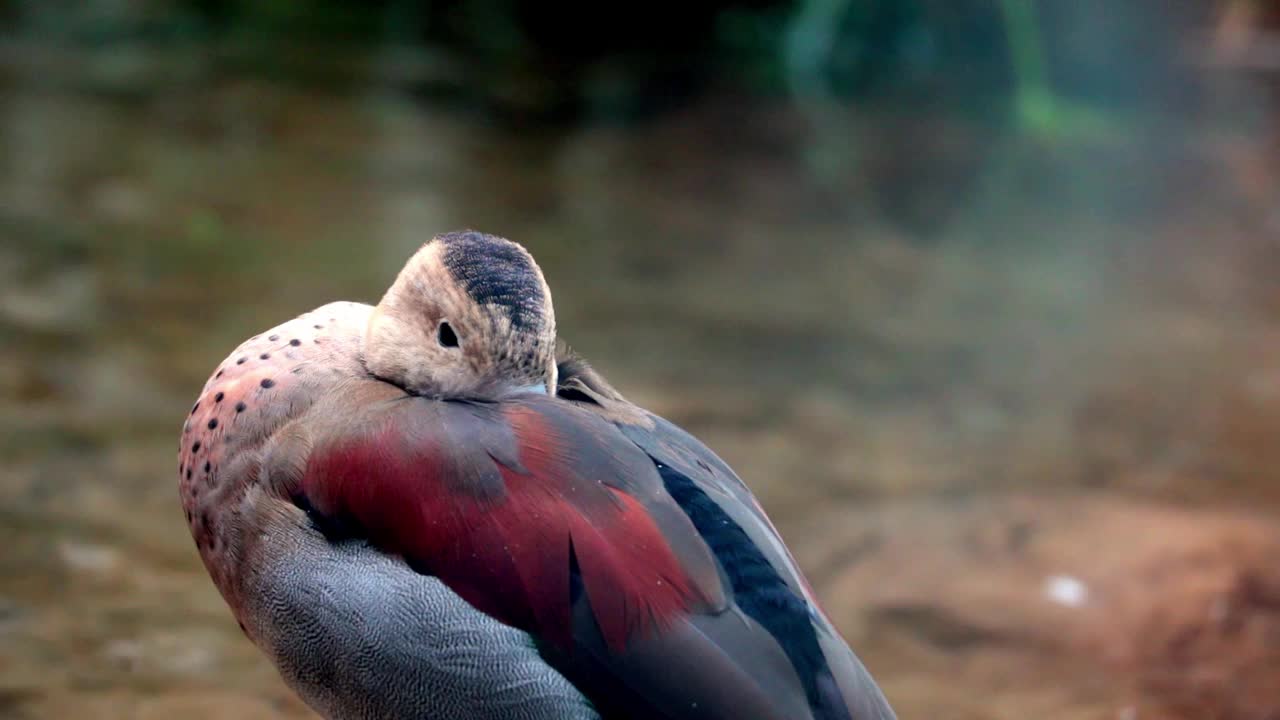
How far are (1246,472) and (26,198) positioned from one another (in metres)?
5.59

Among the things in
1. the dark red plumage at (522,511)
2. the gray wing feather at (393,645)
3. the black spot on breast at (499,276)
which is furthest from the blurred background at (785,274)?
the black spot on breast at (499,276)

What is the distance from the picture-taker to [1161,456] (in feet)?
17.0

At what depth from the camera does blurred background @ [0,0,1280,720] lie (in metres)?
3.88

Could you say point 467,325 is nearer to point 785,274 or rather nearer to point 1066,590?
point 1066,590

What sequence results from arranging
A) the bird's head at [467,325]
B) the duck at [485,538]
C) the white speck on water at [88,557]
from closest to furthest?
the duck at [485,538] < the bird's head at [467,325] < the white speck on water at [88,557]

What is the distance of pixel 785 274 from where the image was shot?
687cm

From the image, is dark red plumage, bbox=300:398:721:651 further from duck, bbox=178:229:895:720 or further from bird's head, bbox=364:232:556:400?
bird's head, bbox=364:232:556:400

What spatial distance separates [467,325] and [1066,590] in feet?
7.69

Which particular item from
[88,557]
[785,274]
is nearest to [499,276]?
[88,557]

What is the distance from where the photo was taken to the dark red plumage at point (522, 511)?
235cm

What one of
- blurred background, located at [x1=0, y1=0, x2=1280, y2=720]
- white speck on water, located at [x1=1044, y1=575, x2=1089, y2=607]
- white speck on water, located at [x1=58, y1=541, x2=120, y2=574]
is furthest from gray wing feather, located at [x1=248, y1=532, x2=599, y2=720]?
white speck on water, located at [x1=1044, y1=575, x2=1089, y2=607]

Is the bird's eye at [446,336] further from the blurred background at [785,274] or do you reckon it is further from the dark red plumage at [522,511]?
the blurred background at [785,274]

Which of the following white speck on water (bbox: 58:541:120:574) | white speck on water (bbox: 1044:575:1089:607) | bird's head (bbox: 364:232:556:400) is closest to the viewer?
bird's head (bbox: 364:232:556:400)

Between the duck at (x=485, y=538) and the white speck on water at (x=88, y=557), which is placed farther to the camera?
the white speck on water at (x=88, y=557)
